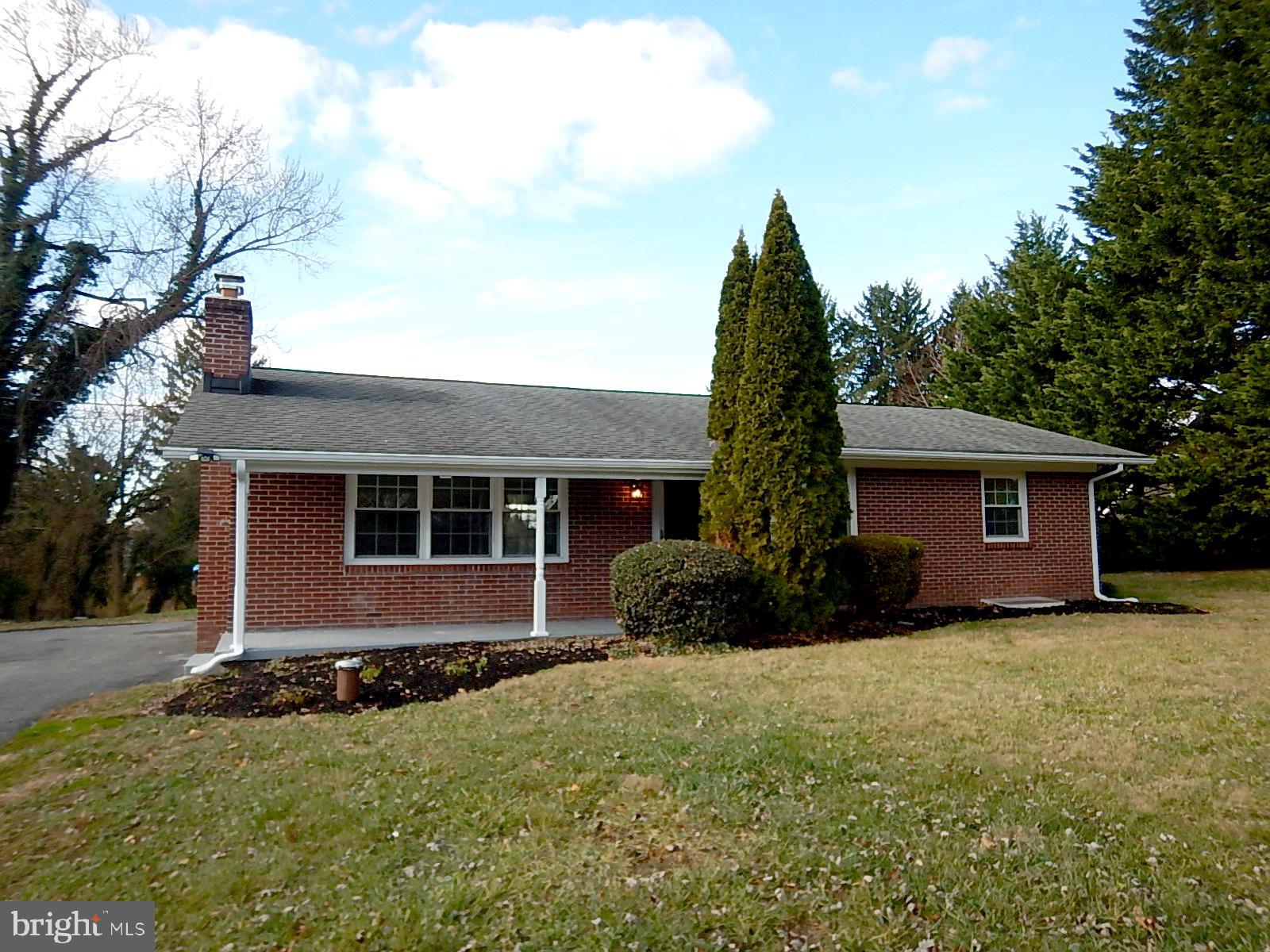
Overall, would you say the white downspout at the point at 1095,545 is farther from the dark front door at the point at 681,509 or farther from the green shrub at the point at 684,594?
the green shrub at the point at 684,594

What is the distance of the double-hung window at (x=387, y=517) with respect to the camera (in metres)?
10.2

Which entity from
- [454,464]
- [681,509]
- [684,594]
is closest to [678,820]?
[684,594]

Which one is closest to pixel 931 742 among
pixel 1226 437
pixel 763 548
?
pixel 763 548

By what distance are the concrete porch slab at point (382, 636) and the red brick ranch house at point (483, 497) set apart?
0.37 ft

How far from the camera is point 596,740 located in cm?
525

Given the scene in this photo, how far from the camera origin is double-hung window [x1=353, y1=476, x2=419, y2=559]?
402 inches

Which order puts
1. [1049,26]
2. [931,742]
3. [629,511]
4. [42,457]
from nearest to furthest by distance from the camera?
[931,742] → [1049,26] → [629,511] → [42,457]

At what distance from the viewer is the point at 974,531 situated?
12.8 meters

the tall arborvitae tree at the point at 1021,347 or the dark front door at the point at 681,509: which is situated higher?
the tall arborvitae tree at the point at 1021,347

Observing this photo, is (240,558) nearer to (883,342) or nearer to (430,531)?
(430,531)

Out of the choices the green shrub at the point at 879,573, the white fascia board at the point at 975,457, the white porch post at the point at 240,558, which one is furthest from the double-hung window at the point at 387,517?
the white fascia board at the point at 975,457

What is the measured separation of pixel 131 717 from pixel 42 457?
1676 centimetres

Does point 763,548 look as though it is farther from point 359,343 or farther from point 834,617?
point 359,343

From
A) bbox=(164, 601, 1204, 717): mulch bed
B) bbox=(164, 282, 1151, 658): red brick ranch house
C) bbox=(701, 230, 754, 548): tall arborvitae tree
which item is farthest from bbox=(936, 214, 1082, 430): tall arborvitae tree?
bbox=(164, 601, 1204, 717): mulch bed
